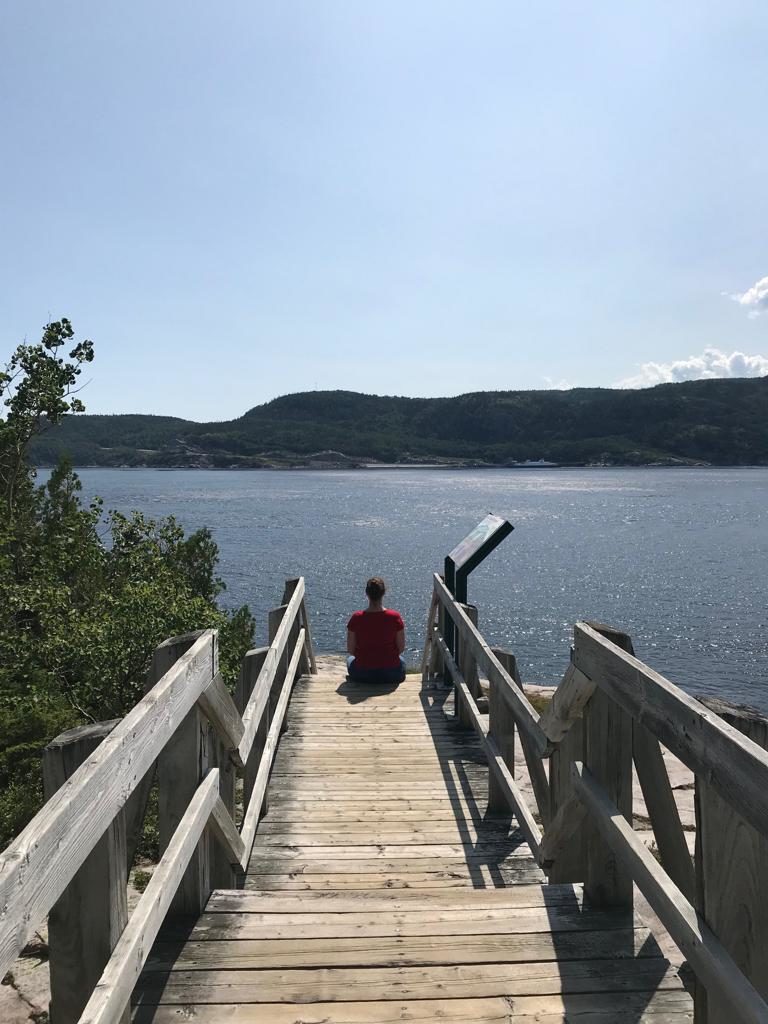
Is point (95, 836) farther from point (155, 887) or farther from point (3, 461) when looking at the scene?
point (3, 461)

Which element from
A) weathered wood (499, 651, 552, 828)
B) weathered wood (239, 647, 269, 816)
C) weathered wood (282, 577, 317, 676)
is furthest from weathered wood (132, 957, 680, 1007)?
weathered wood (282, 577, 317, 676)

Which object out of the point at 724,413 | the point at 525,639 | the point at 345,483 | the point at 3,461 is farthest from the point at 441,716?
the point at 724,413

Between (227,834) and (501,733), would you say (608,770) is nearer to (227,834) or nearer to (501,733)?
(227,834)

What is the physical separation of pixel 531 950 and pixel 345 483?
141880 mm

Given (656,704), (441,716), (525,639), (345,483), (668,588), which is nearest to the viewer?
(656,704)

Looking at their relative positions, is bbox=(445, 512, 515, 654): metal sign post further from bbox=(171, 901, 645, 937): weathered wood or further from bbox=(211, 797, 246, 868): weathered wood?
bbox=(171, 901, 645, 937): weathered wood

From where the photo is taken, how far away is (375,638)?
898cm

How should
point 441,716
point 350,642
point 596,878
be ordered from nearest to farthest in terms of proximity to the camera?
point 596,878
point 441,716
point 350,642

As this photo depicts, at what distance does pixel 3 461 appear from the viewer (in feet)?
45.6

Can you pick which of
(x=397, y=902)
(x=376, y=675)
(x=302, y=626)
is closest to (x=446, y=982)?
(x=397, y=902)

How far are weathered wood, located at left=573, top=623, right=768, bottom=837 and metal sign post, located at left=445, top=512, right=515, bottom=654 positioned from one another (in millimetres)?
5219

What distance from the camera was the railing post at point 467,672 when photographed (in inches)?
Answer: 267

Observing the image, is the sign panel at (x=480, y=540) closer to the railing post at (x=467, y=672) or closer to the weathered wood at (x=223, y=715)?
the railing post at (x=467, y=672)

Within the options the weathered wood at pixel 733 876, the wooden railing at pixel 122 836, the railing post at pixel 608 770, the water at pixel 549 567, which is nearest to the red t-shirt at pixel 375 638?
the wooden railing at pixel 122 836
